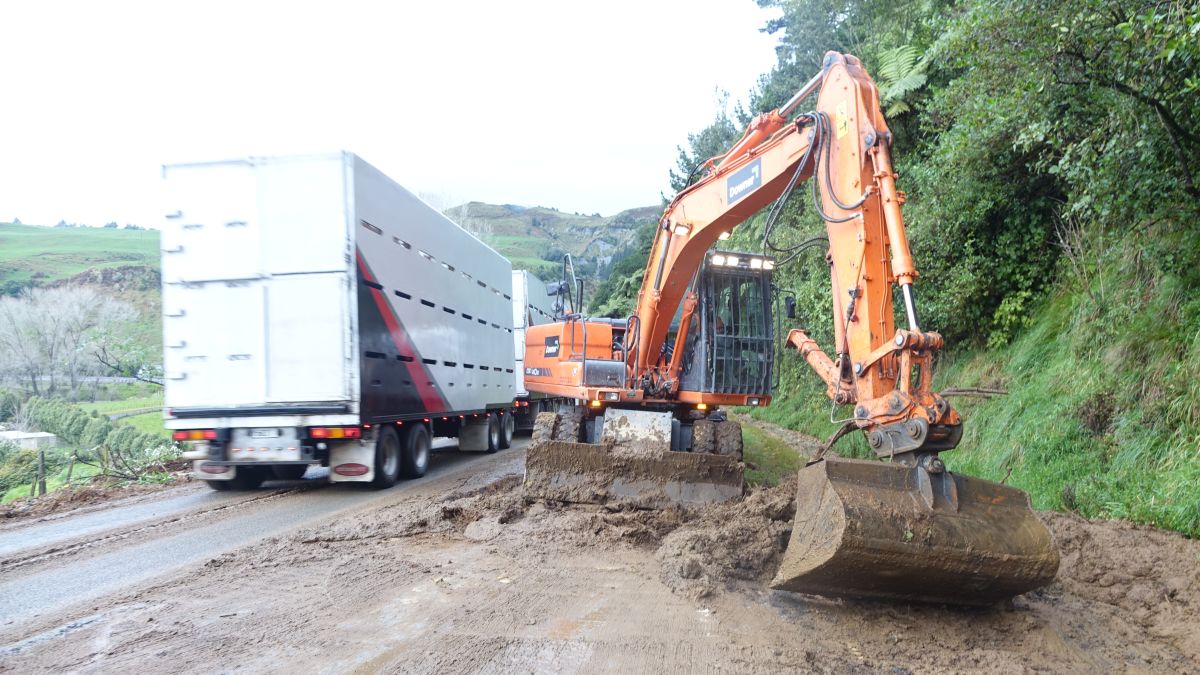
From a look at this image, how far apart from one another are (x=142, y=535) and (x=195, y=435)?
210 cm

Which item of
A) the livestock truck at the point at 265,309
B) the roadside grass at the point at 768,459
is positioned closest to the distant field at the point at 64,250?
the livestock truck at the point at 265,309

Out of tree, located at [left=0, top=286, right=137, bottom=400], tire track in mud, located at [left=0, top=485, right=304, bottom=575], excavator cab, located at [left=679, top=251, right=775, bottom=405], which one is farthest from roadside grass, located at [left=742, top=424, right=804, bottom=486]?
tree, located at [left=0, top=286, right=137, bottom=400]

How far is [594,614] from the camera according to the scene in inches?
162

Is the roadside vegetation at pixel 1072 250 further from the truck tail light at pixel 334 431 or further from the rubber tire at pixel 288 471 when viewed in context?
the rubber tire at pixel 288 471

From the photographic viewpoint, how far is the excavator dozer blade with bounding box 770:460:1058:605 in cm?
374

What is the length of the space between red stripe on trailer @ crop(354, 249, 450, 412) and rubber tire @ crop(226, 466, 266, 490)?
7.64 ft

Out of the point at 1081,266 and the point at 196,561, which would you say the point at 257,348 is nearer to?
the point at 196,561

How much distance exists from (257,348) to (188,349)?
0.86 m

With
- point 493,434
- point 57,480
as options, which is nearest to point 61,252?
point 57,480

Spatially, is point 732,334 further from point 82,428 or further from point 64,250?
point 64,250

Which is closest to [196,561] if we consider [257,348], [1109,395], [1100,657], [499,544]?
[499,544]

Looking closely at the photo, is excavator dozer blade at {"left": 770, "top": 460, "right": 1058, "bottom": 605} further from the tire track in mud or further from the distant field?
the distant field

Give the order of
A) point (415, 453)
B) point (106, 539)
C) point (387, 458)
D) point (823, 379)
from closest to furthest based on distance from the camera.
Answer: point (823, 379)
point (106, 539)
point (387, 458)
point (415, 453)

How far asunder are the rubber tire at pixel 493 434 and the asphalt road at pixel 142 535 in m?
4.01
